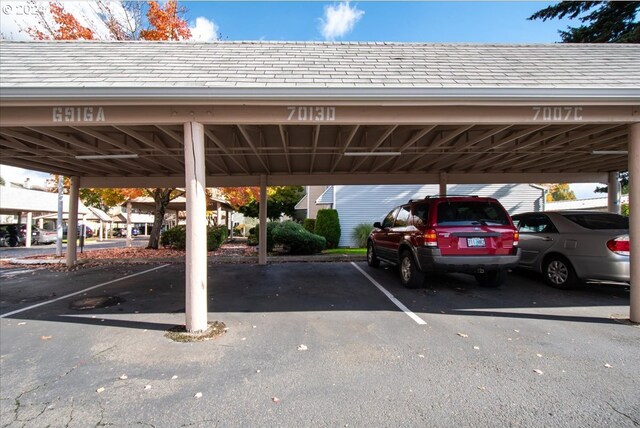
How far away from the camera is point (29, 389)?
120 inches

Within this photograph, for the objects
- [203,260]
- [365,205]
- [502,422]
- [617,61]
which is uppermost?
[617,61]

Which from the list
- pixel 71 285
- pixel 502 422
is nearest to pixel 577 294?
pixel 502 422

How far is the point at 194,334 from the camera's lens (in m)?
4.27

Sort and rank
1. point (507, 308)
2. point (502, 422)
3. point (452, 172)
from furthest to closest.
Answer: point (452, 172)
point (507, 308)
point (502, 422)

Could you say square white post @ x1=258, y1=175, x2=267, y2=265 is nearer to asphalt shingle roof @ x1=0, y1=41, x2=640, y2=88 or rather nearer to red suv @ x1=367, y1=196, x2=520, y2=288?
asphalt shingle roof @ x1=0, y1=41, x2=640, y2=88

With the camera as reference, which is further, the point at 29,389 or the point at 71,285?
the point at 71,285

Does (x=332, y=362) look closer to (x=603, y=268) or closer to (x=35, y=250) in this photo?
(x=603, y=268)

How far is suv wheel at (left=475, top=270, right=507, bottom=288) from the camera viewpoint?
6.78 metres

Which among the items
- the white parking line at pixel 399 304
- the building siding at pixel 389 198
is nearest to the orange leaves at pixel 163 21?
the building siding at pixel 389 198

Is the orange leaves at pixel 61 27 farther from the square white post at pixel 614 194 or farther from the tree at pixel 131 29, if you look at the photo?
the square white post at pixel 614 194

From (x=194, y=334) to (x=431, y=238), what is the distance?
4.20 meters

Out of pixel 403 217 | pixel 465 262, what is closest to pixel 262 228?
pixel 403 217

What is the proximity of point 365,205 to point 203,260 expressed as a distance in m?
13.9

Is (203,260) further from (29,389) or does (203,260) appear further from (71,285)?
(71,285)
